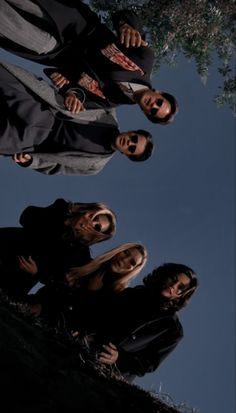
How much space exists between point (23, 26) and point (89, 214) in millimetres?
2193

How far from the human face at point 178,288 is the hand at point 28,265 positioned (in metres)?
1.59

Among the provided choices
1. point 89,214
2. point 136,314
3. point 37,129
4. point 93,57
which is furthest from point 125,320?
point 93,57

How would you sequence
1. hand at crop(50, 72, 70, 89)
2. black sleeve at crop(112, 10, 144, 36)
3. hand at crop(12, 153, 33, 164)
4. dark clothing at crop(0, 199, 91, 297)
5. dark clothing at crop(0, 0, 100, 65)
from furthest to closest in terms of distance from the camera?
1. black sleeve at crop(112, 10, 144, 36)
2. dark clothing at crop(0, 199, 91, 297)
3. hand at crop(50, 72, 70, 89)
4. hand at crop(12, 153, 33, 164)
5. dark clothing at crop(0, 0, 100, 65)

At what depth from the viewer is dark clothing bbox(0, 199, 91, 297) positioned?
5.71m

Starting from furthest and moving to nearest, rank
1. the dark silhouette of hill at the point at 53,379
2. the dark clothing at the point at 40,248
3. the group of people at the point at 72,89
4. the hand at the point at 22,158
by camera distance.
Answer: the dark clothing at the point at 40,248
the hand at the point at 22,158
the group of people at the point at 72,89
the dark silhouette of hill at the point at 53,379

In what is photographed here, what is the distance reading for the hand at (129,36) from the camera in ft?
18.9

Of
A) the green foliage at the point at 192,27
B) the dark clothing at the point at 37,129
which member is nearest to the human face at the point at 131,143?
the dark clothing at the point at 37,129

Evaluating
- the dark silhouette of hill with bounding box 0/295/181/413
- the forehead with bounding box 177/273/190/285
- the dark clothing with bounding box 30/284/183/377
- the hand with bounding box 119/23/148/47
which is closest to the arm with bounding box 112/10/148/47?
the hand with bounding box 119/23/148/47

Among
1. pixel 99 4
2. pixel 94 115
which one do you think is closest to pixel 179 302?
pixel 94 115

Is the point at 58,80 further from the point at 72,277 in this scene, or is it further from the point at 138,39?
the point at 72,277

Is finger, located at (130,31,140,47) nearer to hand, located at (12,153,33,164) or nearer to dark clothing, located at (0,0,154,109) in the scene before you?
dark clothing, located at (0,0,154,109)

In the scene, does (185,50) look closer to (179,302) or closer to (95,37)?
(95,37)

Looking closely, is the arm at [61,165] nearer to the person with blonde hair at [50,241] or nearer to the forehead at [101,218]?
the person with blonde hair at [50,241]

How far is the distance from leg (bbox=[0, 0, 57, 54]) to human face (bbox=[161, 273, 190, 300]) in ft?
10.4
